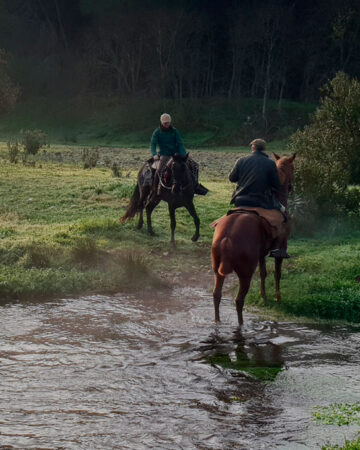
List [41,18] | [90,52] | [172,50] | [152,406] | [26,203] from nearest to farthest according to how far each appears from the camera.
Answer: [152,406]
[26,203]
[172,50]
[90,52]
[41,18]

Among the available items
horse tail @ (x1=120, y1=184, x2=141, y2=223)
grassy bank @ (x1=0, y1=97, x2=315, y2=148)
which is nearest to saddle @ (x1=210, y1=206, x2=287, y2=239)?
horse tail @ (x1=120, y1=184, x2=141, y2=223)

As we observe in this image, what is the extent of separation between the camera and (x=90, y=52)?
62.6 metres

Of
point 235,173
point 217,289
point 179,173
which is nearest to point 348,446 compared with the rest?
point 217,289

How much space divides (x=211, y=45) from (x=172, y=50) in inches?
160

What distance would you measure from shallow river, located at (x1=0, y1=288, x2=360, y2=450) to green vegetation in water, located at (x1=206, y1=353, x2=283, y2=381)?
19 mm

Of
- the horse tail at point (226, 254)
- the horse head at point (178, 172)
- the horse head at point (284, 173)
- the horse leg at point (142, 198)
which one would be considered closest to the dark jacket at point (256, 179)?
the horse head at point (284, 173)

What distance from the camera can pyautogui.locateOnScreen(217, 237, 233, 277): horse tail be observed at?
8.79 metres

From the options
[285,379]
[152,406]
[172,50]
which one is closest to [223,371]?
[285,379]

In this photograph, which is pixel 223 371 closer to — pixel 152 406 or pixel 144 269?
pixel 152 406

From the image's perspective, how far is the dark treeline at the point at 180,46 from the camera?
56.5 meters

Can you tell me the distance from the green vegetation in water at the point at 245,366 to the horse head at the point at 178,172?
5887 millimetres

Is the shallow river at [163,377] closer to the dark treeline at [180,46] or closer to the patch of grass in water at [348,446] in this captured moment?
the patch of grass in water at [348,446]

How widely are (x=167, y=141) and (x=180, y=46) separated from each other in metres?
46.8

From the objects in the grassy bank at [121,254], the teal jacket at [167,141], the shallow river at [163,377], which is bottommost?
the shallow river at [163,377]
